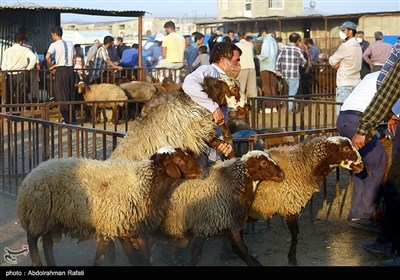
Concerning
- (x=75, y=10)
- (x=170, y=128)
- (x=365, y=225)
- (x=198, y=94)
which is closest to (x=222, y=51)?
(x=198, y=94)

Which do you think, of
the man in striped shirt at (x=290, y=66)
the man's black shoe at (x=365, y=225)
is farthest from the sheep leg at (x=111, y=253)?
the man in striped shirt at (x=290, y=66)

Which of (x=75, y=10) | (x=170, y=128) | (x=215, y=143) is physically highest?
(x=75, y=10)

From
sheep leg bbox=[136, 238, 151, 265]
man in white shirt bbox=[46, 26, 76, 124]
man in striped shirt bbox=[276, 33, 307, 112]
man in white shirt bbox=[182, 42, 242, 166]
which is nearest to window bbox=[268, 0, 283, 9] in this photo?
man in striped shirt bbox=[276, 33, 307, 112]

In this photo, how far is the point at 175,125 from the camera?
6.95 meters

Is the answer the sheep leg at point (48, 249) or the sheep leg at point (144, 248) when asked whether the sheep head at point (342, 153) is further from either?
the sheep leg at point (48, 249)

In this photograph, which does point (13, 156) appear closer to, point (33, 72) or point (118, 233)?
point (118, 233)

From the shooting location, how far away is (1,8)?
2003cm

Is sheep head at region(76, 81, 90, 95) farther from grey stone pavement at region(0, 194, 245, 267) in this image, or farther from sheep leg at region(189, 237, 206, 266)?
sheep leg at region(189, 237, 206, 266)

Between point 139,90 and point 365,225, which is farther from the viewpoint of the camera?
point 139,90

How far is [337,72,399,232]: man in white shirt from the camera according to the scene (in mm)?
7668

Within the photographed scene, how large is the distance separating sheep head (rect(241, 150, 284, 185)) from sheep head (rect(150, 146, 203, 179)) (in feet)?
1.52

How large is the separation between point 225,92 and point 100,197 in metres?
1.56

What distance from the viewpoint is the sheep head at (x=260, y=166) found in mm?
6762

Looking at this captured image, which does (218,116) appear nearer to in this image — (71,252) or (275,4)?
(71,252)
